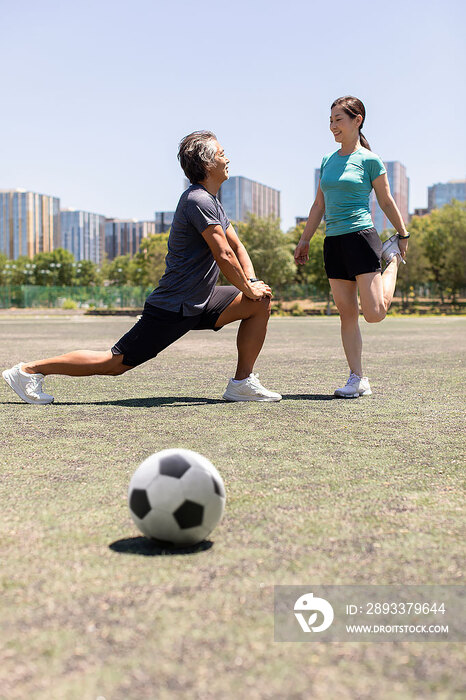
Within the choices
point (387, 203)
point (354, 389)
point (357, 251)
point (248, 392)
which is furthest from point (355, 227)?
point (248, 392)

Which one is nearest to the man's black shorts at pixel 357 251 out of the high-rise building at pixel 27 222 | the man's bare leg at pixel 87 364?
the man's bare leg at pixel 87 364

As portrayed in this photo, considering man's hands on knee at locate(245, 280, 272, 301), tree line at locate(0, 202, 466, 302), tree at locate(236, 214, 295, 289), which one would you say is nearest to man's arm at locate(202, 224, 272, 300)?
man's hands on knee at locate(245, 280, 272, 301)

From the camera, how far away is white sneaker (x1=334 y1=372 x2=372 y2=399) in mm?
6473

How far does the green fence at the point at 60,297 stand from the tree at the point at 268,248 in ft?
43.6

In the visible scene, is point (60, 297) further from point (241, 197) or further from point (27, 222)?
point (27, 222)

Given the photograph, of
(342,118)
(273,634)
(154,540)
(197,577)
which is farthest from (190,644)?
(342,118)

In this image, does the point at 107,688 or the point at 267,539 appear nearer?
the point at 107,688

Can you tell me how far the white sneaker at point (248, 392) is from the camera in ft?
20.2

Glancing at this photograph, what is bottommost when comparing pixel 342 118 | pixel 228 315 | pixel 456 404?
pixel 456 404

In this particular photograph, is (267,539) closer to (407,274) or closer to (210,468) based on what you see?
(210,468)

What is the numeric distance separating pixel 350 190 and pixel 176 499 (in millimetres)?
4373

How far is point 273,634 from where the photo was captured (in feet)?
6.22

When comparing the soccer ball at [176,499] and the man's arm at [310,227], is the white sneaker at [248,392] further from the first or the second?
the soccer ball at [176,499]

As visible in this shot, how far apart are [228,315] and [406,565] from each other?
12.0 ft
